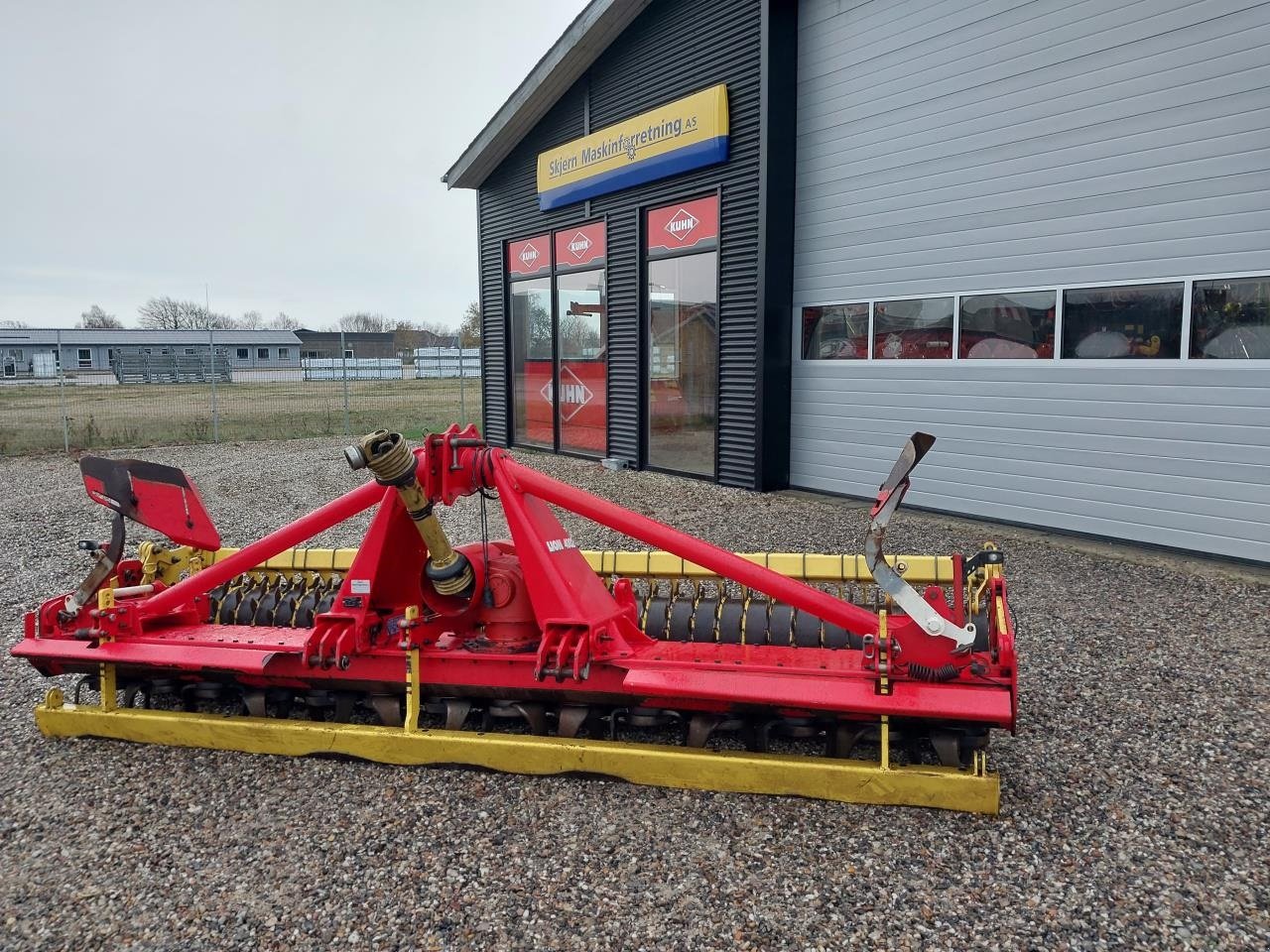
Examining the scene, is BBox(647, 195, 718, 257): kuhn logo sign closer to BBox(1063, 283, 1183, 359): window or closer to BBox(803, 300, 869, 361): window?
BBox(803, 300, 869, 361): window

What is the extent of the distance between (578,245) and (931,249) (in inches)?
214

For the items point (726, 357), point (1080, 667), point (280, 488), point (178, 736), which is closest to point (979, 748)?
point (1080, 667)

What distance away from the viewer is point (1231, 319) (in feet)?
21.7

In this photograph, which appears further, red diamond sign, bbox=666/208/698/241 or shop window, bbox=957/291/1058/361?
red diamond sign, bbox=666/208/698/241

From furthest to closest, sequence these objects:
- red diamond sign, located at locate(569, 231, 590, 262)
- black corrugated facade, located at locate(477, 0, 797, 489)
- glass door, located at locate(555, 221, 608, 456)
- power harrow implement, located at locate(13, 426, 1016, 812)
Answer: red diamond sign, located at locate(569, 231, 590, 262), glass door, located at locate(555, 221, 608, 456), black corrugated facade, located at locate(477, 0, 797, 489), power harrow implement, located at locate(13, 426, 1016, 812)

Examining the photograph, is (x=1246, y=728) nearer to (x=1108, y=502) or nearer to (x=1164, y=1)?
(x=1108, y=502)

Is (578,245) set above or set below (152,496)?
above

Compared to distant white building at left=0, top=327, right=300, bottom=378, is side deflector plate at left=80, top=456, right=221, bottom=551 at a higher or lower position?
lower

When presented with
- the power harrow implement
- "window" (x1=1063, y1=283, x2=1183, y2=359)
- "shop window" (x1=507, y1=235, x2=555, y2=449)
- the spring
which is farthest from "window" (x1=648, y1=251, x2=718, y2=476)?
the spring

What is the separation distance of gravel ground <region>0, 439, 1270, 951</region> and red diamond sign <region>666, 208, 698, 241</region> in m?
7.26

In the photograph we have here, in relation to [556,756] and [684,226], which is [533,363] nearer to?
[684,226]

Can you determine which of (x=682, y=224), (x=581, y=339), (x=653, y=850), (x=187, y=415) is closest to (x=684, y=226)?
(x=682, y=224)

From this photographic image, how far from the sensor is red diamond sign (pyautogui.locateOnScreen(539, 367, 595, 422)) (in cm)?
1275

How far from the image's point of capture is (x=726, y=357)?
10188 mm
